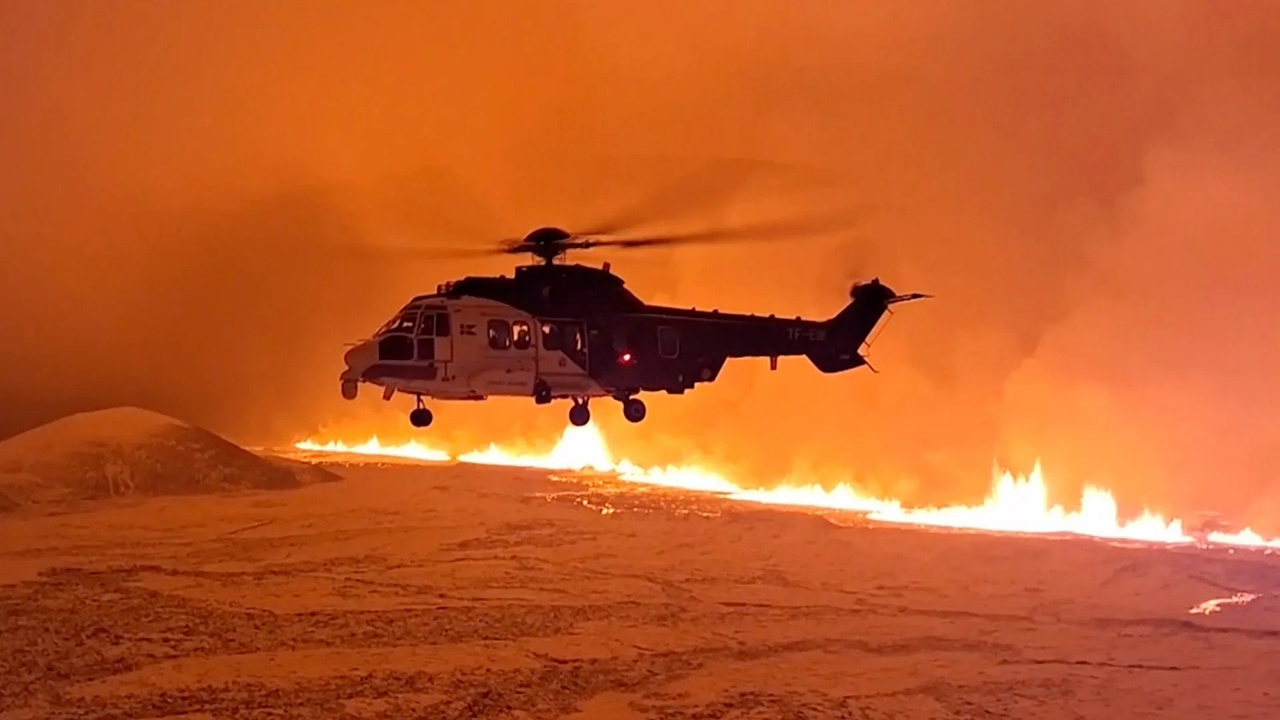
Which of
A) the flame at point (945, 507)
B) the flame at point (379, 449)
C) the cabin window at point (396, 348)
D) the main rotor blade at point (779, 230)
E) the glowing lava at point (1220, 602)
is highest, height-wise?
the main rotor blade at point (779, 230)

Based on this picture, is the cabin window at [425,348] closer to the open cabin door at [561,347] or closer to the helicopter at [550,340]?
the helicopter at [550,340]

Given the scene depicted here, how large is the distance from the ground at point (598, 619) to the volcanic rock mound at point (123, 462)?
1.34 ft

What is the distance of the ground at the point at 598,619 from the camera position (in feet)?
15.2

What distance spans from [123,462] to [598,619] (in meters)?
5.72

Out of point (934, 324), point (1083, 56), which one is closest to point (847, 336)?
point (934, 324)

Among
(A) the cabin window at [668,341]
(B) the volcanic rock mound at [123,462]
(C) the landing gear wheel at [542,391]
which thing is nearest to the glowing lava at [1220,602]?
(A) the cabin window at [668,341]

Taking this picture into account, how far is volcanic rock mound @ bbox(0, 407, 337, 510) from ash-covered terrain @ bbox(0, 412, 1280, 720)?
15.7 inches

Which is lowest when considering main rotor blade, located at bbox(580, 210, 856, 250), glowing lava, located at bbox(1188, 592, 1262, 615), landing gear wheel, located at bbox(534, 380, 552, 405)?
glowing lava, located at bbox(1188, 592, 1262, 615)

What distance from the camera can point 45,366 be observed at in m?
13.8

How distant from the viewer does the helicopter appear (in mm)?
9695

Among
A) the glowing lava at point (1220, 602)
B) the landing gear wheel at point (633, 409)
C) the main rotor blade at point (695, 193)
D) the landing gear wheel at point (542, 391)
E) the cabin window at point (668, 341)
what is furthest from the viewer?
the main rotor blade at point (695, 193)

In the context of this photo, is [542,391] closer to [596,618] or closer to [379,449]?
[596,618]

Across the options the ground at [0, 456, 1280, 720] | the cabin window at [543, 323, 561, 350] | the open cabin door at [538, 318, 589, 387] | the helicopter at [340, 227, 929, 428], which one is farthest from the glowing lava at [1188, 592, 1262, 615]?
the cabin window at [543, 323, 561, 350]

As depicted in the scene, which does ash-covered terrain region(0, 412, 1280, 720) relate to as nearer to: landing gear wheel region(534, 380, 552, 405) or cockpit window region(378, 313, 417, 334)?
landing gear wheel region(534, 380, 552, 405)
